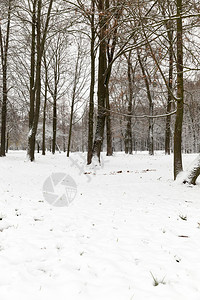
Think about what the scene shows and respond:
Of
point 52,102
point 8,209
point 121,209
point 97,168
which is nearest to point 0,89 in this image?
point 52,102

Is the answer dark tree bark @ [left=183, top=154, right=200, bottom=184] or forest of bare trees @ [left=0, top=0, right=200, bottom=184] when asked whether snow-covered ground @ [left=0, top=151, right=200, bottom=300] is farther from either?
forest of bare trees @ [left=0, top=0, right=200, bottom=184]

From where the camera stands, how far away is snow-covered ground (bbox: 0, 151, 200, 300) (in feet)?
7.29

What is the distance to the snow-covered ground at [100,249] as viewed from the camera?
2.22 meters

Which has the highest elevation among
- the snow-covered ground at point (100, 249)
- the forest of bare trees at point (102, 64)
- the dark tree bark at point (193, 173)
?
the forest of bare trees at point (102, 64)

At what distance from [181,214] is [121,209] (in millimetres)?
1489

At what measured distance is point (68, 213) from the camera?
4.64m

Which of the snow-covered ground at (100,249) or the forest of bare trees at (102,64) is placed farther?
the forest of bare trees at (102,64)

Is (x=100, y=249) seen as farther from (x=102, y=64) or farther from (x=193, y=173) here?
(x=102, y=64)

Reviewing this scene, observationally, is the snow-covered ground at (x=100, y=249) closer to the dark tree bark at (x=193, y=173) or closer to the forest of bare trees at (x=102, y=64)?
the dark tree bark at (x=193, y=173)

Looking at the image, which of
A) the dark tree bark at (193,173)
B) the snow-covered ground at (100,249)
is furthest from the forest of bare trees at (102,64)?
the snow-covered ground at (100,249)

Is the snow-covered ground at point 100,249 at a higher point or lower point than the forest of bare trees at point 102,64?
lower

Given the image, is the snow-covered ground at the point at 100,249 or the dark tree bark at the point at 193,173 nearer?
the snow-covered ground at the point at 100,249

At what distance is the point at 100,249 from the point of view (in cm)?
308

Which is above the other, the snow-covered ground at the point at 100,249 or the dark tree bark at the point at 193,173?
the dark tree bark at the point at 193,173
